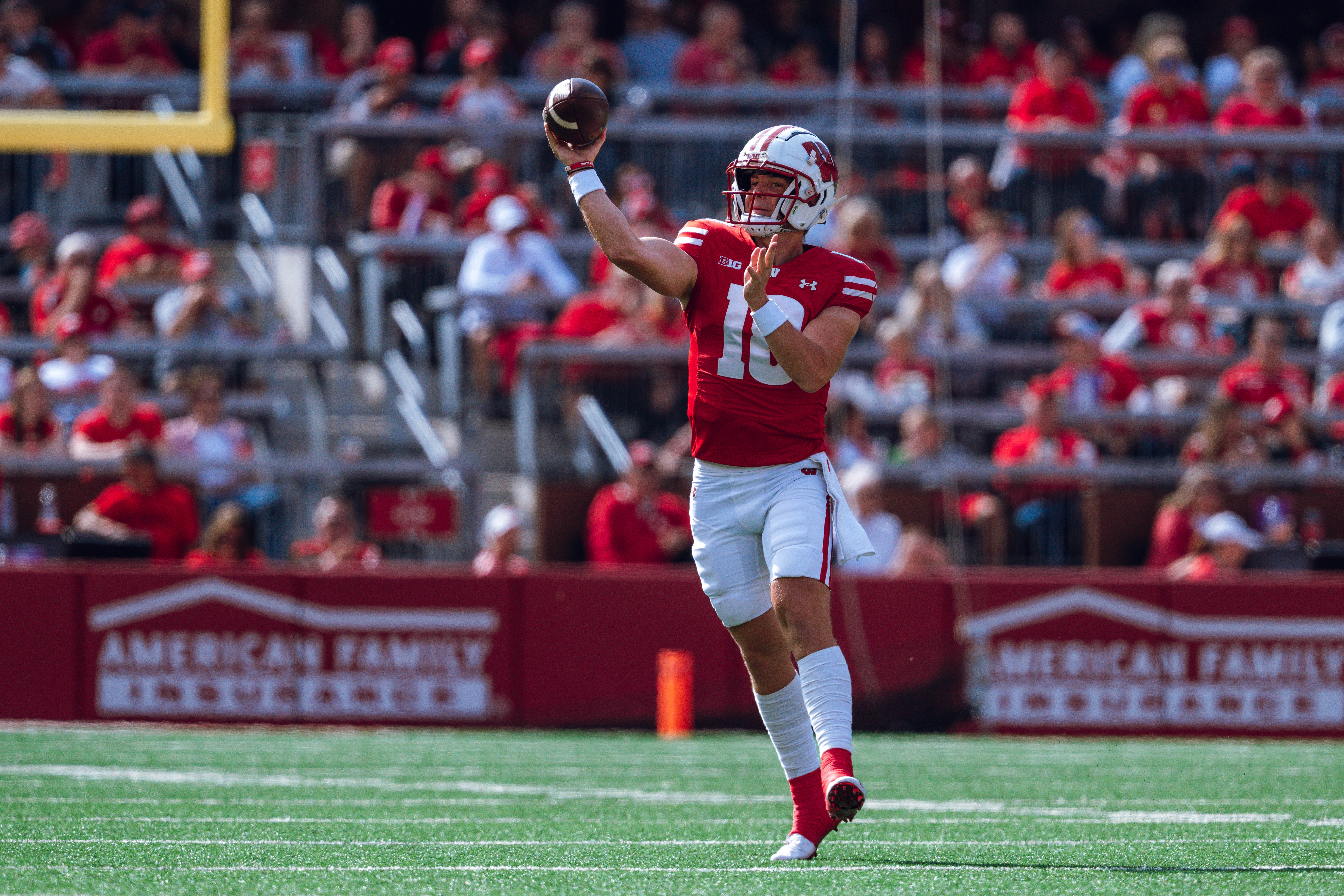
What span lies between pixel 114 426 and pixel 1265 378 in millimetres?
7701

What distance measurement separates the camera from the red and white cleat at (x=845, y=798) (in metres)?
4.81

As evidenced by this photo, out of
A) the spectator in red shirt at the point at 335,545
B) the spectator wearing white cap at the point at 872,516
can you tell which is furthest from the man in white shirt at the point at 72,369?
the spectator wearing white cap at the point at 872,516

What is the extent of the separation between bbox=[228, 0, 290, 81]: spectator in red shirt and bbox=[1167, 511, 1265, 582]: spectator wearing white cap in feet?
26.7

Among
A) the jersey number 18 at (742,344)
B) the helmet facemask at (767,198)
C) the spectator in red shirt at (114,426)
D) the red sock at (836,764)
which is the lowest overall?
the red sock at (836,764)

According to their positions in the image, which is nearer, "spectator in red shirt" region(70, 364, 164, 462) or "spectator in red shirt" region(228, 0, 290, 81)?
"spectator in red shirt" region(70, 364, 164, 462)

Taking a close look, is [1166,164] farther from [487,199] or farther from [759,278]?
[759,278]

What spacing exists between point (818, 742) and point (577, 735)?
5675 millimetres

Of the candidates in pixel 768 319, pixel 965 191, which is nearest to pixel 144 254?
pixel 965 191

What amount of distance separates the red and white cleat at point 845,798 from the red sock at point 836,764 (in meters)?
0.06

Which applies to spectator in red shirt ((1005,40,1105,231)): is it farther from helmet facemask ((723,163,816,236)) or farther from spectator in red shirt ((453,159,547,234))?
helmet facemask ((723,163,816,236))

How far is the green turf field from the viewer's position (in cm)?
470

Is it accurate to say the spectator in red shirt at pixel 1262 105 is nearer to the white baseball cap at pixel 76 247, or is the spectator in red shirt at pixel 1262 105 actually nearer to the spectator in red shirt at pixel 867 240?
the spectator in red shirt at pixel 867 240

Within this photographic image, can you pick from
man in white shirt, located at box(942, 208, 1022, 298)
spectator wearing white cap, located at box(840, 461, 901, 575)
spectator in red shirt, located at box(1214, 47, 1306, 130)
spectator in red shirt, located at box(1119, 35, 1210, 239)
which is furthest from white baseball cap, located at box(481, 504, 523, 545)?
spectator in red shirt, located at box(1214, 47, 1306, 130)

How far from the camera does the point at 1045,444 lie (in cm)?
1243
